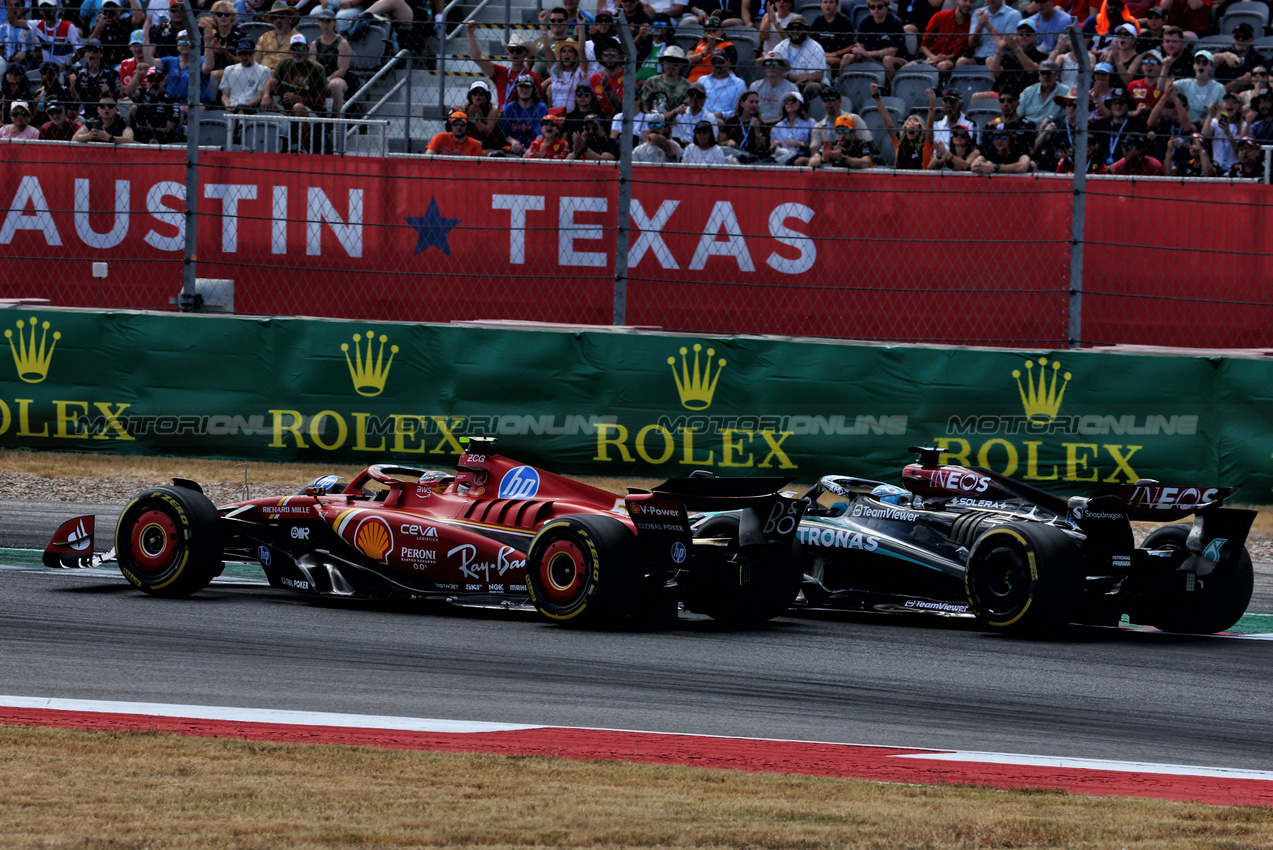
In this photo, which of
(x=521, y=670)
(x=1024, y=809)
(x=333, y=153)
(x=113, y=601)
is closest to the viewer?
(x=1024, y=809)

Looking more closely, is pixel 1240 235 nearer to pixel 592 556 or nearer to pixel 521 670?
pixel 592 556

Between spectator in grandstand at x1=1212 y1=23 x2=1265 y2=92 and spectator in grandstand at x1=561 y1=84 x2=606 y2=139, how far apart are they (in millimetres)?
5310

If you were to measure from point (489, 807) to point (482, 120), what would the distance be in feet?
36.8

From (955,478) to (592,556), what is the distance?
2264 mm

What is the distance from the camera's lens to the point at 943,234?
13891 millimetres

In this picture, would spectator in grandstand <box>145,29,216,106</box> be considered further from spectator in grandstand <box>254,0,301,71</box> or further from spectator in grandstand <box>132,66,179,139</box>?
spectator in grandstand <box>132,66,179,139</box>

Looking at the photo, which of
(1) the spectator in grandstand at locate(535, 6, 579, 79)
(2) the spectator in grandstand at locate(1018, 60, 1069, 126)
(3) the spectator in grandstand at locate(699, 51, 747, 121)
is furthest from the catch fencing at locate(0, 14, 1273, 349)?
(3) the spectator in grandstand at locate(699, 51, 747, 121)

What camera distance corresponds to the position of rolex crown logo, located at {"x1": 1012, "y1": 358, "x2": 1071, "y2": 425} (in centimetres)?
1280

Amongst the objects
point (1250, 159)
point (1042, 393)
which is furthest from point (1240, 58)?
point (1042, 393)

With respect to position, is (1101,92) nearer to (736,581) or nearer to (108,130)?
(736,581)

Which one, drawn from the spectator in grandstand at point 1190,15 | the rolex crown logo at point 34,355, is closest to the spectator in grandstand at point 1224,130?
the spectator in grandstand at point 1190,15

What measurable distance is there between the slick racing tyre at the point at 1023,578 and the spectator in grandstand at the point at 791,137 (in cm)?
678

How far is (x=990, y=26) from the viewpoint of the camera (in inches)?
632

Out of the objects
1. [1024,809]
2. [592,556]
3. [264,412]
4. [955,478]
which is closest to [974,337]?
[955,478]
